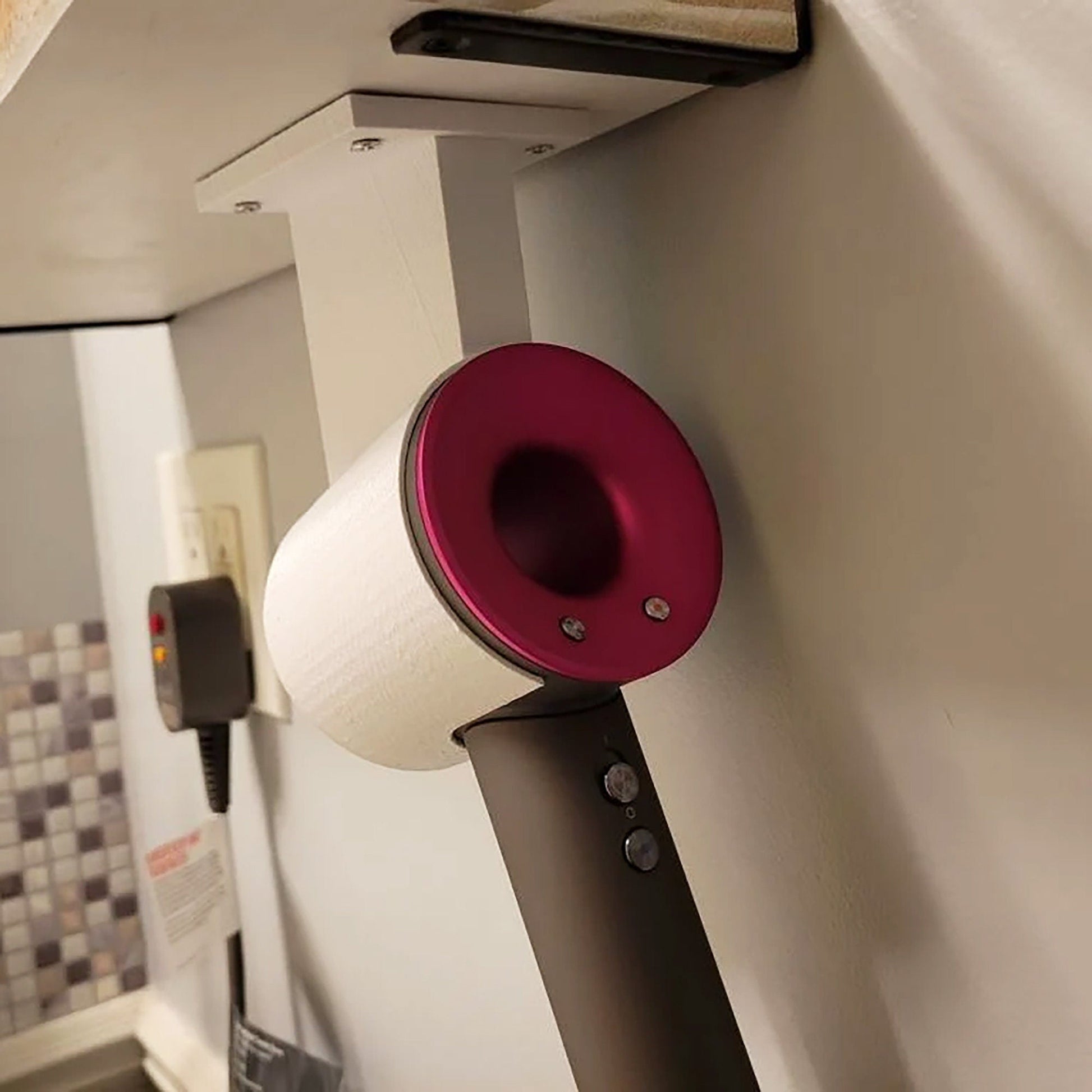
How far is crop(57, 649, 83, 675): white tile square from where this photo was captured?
1.20 m

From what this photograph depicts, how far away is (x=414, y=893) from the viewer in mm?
815

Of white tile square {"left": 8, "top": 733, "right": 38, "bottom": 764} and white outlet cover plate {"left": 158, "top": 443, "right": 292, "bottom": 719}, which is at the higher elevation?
white outlet cover plate {"left": 158, "top": 443, "right": 292, "bottom": 719}

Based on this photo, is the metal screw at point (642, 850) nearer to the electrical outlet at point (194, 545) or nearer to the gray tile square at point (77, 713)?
the electrical outlet at point (194, 545)

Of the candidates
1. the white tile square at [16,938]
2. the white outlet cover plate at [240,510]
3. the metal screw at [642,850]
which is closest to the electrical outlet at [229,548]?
the white outlet cover plate at [240,510]

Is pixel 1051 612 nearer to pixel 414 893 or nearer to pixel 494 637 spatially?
pixel 494 637

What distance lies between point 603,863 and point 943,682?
14cm

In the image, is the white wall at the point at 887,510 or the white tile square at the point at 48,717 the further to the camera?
the white tile square at the point at 48,717

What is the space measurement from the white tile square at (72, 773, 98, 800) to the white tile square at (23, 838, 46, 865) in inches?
2.0

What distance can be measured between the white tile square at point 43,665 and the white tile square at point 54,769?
3.1 inches

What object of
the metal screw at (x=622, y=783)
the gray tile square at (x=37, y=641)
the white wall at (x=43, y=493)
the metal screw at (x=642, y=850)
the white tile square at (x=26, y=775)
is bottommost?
the metal screw at (x=642, y=850)

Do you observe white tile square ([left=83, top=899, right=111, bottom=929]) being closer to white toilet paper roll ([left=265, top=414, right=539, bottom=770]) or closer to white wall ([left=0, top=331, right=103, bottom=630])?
white wall ([left=0, top=331, right=103, bottom=630])

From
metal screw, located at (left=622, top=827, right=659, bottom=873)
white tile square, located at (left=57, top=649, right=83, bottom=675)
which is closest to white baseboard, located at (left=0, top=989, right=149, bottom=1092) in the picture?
white tile square, located at (left=57, top=649, right=83, bottom=675)

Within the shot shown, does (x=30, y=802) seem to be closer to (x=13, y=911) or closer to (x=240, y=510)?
(x=13, y=911)

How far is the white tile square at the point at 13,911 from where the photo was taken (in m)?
1.16
